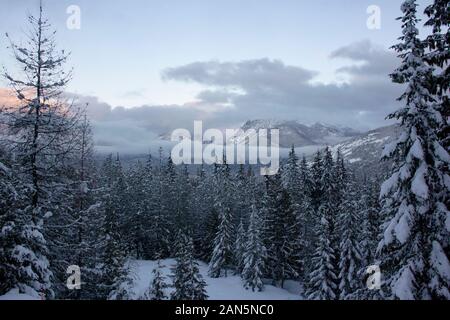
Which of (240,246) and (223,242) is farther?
(223,242)

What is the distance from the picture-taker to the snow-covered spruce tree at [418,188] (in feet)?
42.3

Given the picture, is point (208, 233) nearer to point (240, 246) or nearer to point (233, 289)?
point (240, 246)

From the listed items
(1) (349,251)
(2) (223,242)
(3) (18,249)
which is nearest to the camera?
(3) (18,249)

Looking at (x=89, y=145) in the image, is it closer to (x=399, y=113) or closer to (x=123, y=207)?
(x=399, y=113)

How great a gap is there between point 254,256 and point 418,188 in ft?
142

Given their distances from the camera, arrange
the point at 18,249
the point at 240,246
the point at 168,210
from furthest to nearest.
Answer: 1. the point at 168,210
2. the point at 240,246
3. the point at 18,249

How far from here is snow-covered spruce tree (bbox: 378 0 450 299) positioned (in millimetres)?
12906

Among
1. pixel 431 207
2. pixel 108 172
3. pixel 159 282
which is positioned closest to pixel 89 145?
pixel 159 282

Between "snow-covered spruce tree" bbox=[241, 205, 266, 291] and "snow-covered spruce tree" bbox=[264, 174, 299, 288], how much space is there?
1.73m

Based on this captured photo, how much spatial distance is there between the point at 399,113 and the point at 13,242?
14.2m

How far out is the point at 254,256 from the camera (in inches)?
2137

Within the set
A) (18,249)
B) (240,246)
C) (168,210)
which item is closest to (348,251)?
(240,246)

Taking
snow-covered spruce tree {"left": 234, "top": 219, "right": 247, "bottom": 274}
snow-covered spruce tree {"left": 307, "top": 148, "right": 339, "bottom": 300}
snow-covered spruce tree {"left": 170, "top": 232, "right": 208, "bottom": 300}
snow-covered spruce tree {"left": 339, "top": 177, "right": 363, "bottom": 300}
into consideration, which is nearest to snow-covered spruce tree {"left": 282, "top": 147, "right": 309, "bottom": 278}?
snow-covered spruce tree {"left": 234, "top": 219, "right": 247, "bottom": 274}

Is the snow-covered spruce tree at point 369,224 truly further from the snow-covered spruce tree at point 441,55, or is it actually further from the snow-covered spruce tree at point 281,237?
the snow-covered spruce tree at point 441,55
